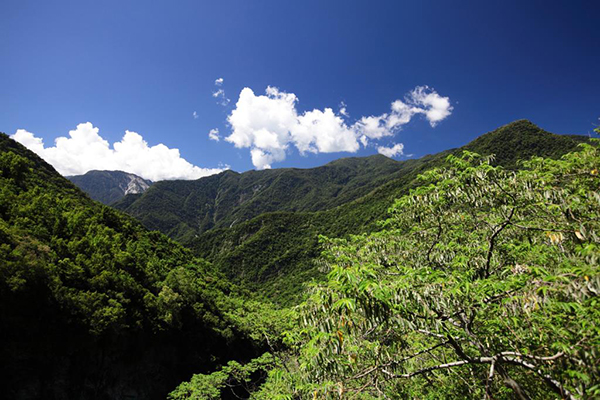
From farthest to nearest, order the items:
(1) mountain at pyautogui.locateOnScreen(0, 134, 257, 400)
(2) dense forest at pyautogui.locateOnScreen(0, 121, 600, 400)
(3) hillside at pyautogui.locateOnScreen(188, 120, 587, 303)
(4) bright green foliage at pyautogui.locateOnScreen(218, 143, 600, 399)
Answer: (3) hillside at pyautogui.locateOnScreen(188, 120, 587, 303) → (1) mountain at pyautogui.locateOnScreen(0, 134, 257, 400) → (2) dense forest at pyautogui.locateOnScreen(0, 121, 600, 400) → (4) bright green foliage at pyautogui.locateOnScreen(218, 143, 600, 399)

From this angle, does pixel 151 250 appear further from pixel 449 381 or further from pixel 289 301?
pixel 449 381

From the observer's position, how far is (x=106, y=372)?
20.7 metres

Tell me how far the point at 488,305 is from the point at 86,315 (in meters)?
26.3

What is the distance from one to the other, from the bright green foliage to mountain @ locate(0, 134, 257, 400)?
72.7 feet

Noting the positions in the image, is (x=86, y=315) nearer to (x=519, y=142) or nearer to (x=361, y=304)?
(x=361, y=304)

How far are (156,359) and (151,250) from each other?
2204 centimetres

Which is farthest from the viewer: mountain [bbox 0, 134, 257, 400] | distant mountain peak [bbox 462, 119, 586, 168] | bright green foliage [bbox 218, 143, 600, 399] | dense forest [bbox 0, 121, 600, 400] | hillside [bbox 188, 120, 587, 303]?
hillside [bbox 188, 120, 587, 303]

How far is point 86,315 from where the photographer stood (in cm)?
1975

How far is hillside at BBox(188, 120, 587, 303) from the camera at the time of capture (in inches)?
3438

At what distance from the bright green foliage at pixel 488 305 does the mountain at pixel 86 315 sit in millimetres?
22147

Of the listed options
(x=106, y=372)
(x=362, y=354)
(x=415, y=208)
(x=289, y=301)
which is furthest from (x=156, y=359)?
(x=289, y=301)

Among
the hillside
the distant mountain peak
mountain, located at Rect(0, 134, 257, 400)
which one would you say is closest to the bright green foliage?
mountain, located at Rect(0, 134, 257, 400)

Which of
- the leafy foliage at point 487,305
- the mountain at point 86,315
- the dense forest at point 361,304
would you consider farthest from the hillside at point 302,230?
the leafy foliage at point 487,305

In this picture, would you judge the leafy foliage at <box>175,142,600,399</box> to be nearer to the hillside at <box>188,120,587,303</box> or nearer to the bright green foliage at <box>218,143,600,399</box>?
the bright green foliage at <box>218,143,600,399</box>
